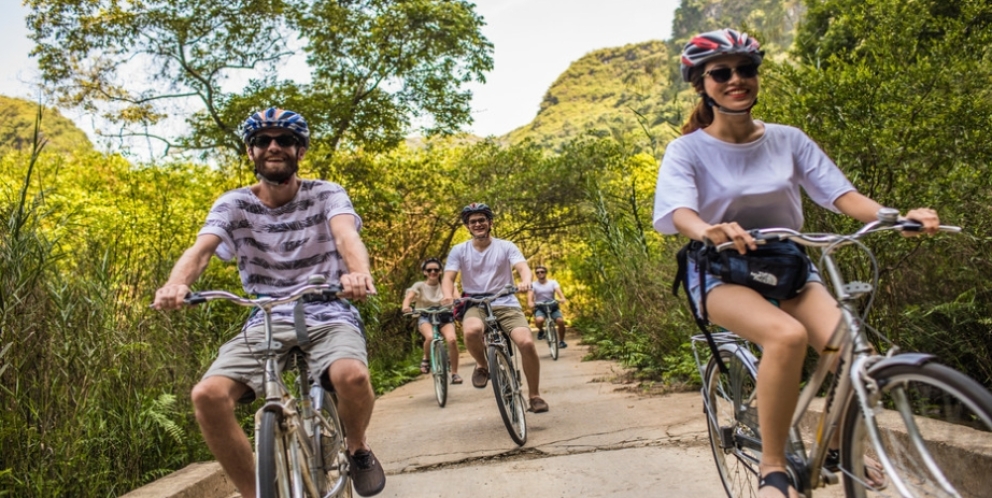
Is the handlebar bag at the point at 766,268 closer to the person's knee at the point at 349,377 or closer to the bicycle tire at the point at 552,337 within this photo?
the person's knee at the point at 349,377

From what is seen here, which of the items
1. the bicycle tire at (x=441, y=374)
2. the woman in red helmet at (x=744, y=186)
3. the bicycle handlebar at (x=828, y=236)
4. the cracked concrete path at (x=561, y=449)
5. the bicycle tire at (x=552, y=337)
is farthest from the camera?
the bicycle tire at (x=552, y=337)

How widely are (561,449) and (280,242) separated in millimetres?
2850

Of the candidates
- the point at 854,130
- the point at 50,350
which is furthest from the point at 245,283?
the point at 854,130

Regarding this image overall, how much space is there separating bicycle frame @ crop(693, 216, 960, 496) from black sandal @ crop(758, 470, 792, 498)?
8 cm

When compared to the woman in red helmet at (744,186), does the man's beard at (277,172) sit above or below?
above

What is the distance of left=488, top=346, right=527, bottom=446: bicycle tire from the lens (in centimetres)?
613

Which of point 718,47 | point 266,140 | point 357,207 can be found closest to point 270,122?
point 266,140

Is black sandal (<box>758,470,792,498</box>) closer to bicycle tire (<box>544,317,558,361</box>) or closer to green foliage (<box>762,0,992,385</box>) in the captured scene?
green foliage (<box>762,0,992,385</box>)

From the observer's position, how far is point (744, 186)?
3115 millimetres

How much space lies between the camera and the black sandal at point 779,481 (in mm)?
2773

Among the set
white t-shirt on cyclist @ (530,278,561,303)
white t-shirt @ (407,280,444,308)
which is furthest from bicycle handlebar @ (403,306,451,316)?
white t-shirt on cyclist @ (530,278,561,303)

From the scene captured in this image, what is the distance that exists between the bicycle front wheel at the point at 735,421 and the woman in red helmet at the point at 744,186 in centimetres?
39

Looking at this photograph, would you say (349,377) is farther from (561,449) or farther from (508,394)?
(508,394)

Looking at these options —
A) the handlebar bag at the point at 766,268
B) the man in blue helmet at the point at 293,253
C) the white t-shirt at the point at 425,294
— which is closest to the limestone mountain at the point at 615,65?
the white t-shirt at the point at 425,294
